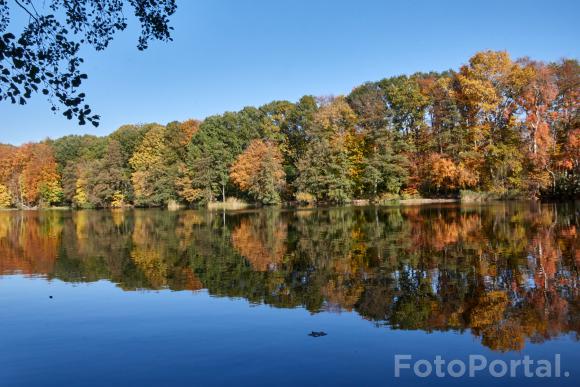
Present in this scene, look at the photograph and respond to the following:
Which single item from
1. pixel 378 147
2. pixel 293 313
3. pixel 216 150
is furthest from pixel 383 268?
pixel 216 150

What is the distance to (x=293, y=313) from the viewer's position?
1046cm

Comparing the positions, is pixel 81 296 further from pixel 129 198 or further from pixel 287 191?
pixel 129 198

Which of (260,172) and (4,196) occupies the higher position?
(260,172)

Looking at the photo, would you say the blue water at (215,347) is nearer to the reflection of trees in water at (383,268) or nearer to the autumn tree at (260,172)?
the reflection of trees in water at (383,268)

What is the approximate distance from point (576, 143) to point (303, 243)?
3556cm

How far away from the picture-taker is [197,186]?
7450cm

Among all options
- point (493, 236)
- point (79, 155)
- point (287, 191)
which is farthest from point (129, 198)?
point (493, 236)

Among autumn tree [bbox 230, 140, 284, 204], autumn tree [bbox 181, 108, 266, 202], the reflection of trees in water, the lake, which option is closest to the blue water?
the lake

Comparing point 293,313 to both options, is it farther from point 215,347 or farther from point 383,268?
point 383,268

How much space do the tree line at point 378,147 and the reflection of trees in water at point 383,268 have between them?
83.2 feet

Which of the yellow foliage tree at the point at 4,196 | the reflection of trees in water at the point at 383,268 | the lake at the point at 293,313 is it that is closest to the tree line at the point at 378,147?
the yellow foliage tree at the point at 4,196

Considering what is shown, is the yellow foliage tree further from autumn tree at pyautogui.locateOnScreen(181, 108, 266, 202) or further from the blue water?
the blue water

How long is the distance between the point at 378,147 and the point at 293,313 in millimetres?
51542

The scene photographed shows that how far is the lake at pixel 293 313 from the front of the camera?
7395mm
